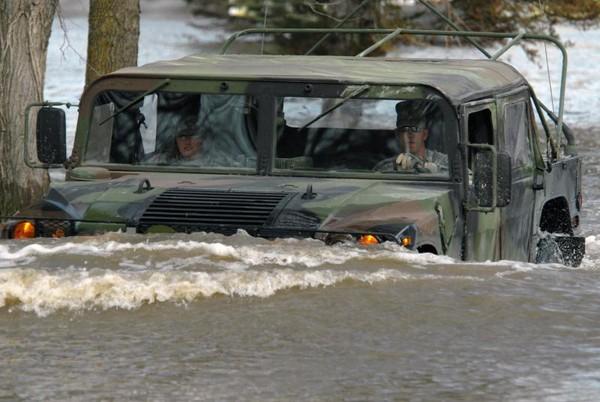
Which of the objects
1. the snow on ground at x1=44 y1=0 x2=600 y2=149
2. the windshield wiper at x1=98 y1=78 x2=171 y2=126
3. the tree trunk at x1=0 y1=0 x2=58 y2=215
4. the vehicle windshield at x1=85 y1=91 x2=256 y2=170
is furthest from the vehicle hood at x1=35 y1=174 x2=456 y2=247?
the snow on ground at x1=44 y1=0 x2=600 y2=149

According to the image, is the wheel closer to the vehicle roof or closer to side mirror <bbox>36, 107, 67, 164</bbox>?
the vehicle roof

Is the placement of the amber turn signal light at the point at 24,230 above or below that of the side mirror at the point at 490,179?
below

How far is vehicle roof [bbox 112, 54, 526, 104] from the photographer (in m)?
8.79

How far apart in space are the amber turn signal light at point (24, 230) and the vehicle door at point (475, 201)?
2242mm

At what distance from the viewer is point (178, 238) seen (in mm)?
8133

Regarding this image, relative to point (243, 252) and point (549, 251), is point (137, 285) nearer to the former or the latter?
point (243, 252)

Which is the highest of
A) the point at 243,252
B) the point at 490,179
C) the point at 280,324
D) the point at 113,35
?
the point at 113,35


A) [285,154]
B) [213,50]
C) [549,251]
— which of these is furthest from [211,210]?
[213,50]

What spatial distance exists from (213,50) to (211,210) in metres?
32.1

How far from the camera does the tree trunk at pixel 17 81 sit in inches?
488

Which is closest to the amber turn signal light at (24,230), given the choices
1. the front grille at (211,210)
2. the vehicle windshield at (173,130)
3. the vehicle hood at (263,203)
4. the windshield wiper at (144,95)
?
the vehicle hood at (263,203)

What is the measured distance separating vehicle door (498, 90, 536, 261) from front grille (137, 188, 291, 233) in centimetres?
163

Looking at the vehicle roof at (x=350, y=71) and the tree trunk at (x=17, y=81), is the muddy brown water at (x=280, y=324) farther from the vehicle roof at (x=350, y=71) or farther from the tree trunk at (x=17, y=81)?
the tree trunk at (x=17, y=81)

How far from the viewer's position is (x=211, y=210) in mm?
8242
